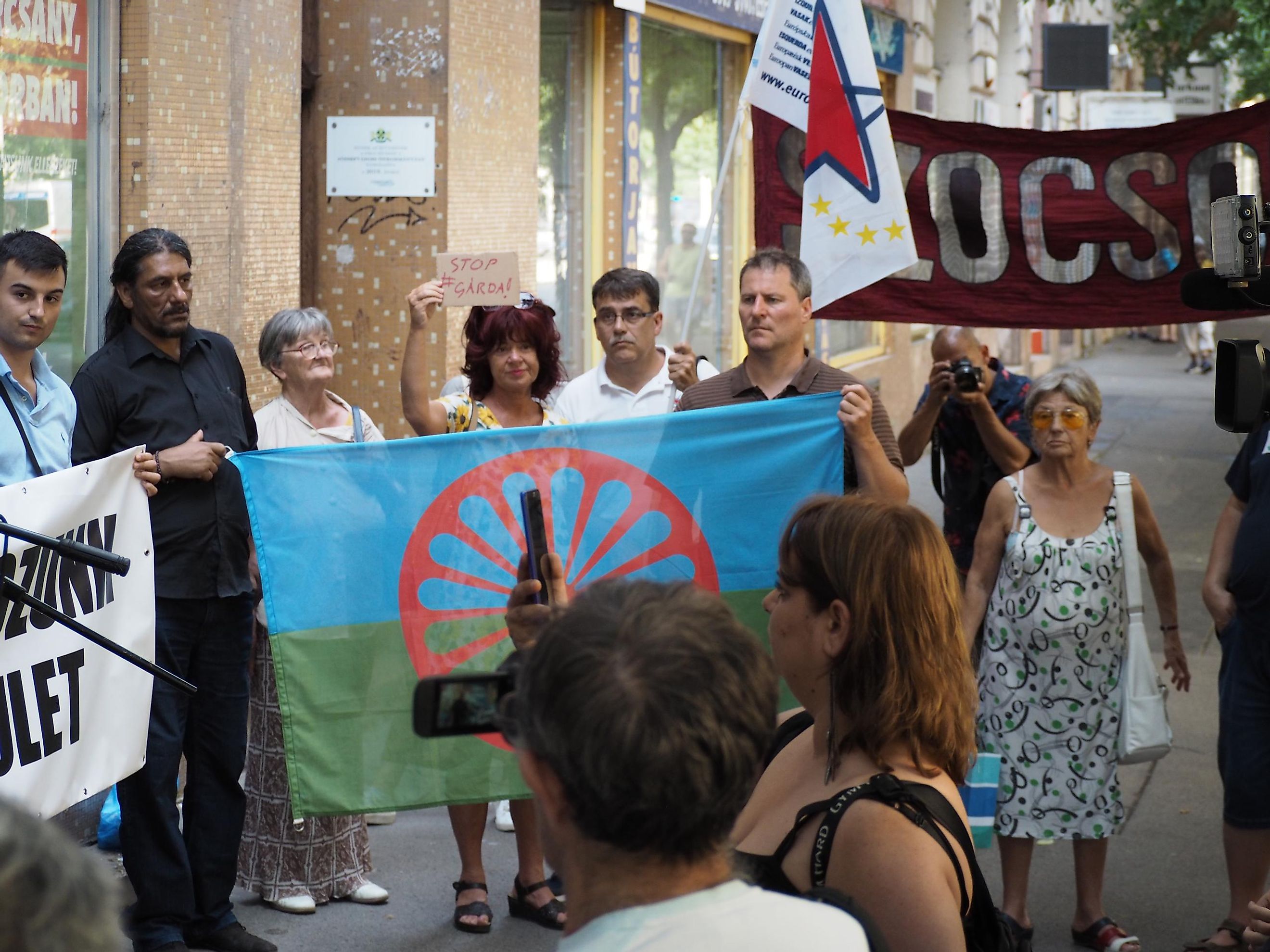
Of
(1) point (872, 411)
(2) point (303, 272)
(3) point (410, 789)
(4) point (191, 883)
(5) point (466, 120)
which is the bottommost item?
(4) point (191, 883)

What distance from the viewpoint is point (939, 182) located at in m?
6.41

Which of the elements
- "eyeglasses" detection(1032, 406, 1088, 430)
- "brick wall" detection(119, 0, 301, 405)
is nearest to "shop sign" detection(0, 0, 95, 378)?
Result: "brick wall" detection(119, 0, 301, 405)

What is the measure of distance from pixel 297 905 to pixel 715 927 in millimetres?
3767

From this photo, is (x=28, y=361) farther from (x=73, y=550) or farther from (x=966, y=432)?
(x=966, y=432)

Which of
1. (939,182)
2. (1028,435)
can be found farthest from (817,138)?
(1028,435)

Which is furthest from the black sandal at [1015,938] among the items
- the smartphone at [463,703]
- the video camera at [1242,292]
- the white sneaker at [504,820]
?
the white sneaker at [504,820]

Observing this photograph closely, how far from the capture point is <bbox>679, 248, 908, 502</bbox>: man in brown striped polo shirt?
15.9ft

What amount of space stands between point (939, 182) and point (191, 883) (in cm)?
398

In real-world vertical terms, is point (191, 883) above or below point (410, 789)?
below

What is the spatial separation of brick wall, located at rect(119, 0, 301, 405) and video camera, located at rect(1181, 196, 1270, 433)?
419cm

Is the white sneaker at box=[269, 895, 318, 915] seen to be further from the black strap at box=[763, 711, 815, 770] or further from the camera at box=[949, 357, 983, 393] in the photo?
the camera at box=[949, 357, 983, 393]

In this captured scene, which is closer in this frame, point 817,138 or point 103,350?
point 103,350

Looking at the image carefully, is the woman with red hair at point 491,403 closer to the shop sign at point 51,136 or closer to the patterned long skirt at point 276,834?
the patterned long skirt at point 276,834

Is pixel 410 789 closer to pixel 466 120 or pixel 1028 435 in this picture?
pixel 1028 435
